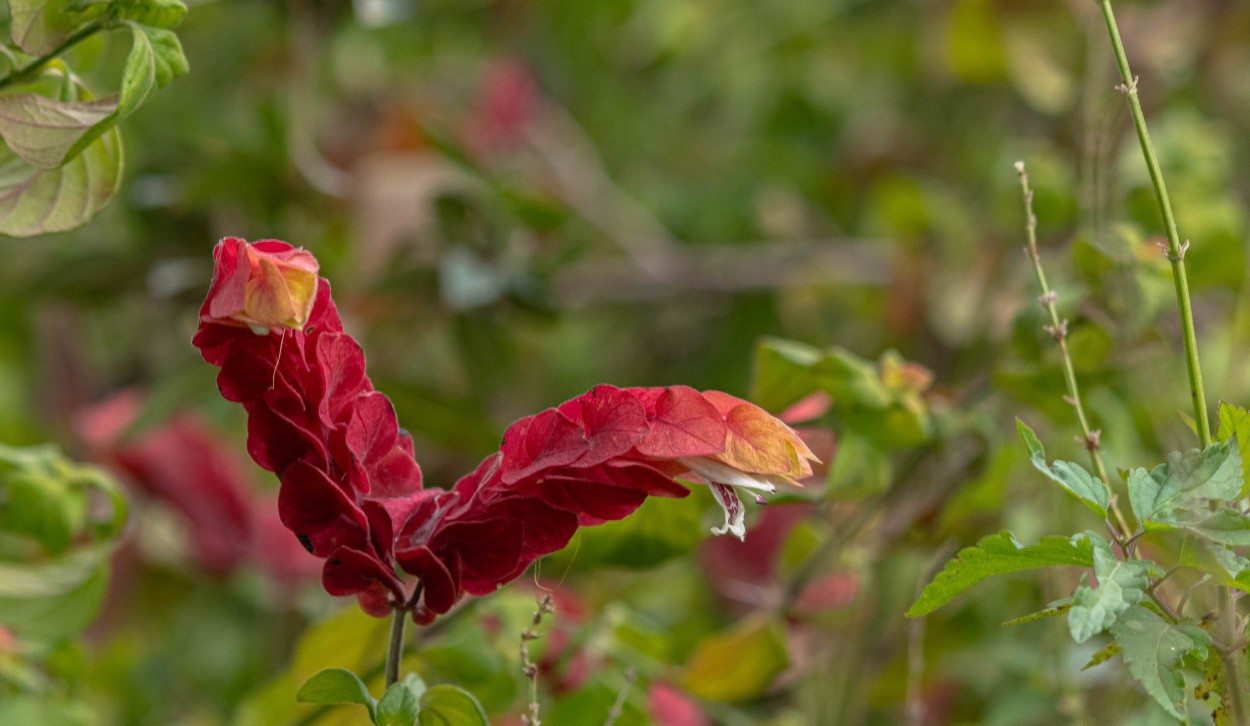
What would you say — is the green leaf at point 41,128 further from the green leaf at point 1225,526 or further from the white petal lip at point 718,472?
the green leaf at point 1225,526

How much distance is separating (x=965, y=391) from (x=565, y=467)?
322mm

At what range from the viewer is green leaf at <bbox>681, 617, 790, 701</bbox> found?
546 mm

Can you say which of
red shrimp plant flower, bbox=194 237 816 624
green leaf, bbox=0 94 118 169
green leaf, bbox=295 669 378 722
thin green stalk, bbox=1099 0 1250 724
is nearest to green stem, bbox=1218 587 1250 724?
thin green stalk, bbox=1099 0 1250 724

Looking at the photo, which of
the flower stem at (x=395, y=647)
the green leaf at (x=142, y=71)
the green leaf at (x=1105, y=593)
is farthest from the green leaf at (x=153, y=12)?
the green leaf at (x=1105, y=593)

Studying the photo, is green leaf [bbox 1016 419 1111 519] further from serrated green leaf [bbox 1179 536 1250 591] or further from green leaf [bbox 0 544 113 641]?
green leaf [bbox 0 544 113 641]

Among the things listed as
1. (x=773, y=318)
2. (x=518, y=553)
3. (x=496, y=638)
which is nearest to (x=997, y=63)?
(x=773, y=318)

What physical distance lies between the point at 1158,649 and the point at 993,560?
0.14 ft

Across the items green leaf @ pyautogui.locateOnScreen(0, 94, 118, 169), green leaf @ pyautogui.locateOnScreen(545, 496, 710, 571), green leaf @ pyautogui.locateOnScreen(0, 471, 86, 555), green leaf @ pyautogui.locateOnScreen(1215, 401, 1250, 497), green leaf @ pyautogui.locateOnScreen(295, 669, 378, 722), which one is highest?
green leaf @ pyautogui.locateOnScreen(1215, 401, 1250, 497)

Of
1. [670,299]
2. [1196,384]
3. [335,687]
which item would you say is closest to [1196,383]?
[1196,384]

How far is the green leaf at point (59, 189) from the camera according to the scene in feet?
1.19

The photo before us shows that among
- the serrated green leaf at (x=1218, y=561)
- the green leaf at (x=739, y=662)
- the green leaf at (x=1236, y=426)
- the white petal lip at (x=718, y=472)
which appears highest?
the green leaf at (x=1236, y=426)

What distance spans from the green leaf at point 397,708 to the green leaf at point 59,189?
0.17 m

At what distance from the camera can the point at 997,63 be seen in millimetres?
1067

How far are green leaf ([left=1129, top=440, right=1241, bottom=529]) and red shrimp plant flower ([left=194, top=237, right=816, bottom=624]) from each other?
0.08 meters
